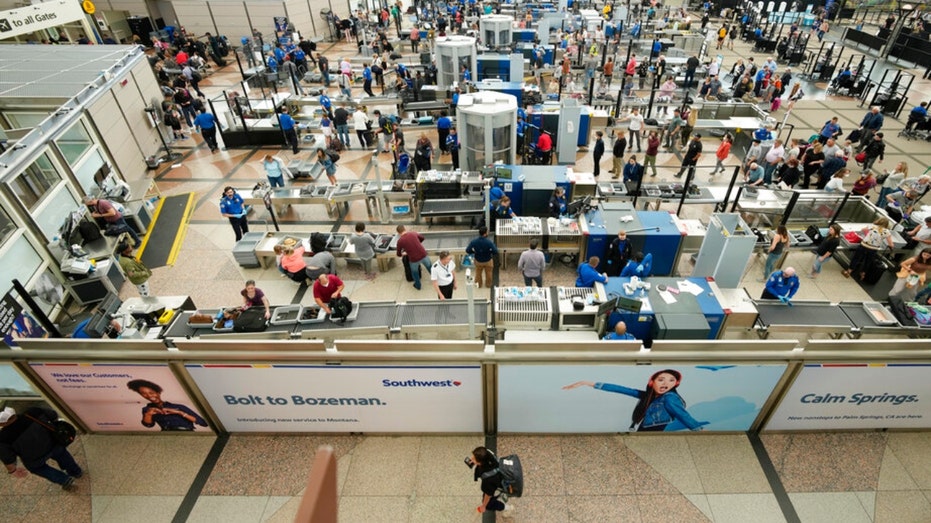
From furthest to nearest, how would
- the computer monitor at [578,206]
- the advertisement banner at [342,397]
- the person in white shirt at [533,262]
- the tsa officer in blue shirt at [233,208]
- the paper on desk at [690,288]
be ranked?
the tsa officer in blue shirt at [233,208]
the computer monitor at [578,206]
the person in white shirt at [533,262]
the paper on desk at [690,288]
the advertisement banner at [342,397]

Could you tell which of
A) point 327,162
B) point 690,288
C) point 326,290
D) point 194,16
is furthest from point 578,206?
point 194,16

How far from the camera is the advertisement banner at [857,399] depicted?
206 inches

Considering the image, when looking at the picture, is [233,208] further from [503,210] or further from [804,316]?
[804,316]

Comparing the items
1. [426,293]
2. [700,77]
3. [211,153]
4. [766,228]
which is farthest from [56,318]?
[700,77]

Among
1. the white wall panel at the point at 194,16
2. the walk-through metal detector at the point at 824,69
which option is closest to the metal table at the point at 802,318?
the walk-through metal detector at the point at 824,69

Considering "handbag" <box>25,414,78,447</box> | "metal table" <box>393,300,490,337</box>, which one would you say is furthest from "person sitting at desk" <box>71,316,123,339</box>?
"metal table" <box>393,300,490,337</box>

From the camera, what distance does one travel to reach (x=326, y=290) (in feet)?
23.8

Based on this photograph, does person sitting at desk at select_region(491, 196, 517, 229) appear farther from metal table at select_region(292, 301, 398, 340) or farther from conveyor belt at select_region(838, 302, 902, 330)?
conveyor belt at select_region(838, 302, 902, 330)

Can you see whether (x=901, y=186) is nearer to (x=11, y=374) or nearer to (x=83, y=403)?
(x=83, y=403)

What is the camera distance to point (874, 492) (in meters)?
5.48

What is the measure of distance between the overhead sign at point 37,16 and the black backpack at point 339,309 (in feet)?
59.7

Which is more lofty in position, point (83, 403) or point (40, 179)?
point (40, 179)

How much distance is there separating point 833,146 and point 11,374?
16.9 metres

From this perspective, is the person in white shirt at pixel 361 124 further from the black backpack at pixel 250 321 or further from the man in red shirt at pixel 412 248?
the black backpack at pixel 250 321
